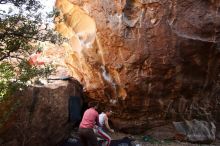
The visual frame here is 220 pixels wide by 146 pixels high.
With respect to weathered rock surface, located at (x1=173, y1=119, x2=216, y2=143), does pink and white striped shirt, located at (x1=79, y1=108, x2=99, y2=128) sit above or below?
above

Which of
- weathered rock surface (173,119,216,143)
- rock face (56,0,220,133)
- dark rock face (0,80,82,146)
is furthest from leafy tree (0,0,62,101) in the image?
weathered rock surface (173,119,216,143)

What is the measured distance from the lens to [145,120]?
451 inches

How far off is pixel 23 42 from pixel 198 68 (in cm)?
540

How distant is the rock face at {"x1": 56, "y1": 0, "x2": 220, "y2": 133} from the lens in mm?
9898

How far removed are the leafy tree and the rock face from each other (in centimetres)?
277

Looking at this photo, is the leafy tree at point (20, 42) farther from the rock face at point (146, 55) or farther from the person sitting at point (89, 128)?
the rock face at point (146, 55)

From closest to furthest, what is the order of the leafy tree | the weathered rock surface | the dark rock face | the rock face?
the leafy tree
the dark rock face
the rock face
the weathered rock surface

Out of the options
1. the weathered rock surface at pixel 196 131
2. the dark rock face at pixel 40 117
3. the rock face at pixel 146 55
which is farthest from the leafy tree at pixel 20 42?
the weathered rock surface at pixel 196 131

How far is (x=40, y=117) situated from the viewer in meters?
9.44

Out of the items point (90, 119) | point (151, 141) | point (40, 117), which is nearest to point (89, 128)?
point (90, 119)

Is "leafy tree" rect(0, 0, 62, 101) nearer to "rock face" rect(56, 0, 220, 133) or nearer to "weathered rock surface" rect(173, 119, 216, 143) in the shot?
"rock face" rect(56, 0, 220, 133)

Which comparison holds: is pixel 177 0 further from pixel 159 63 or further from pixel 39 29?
pixel 39 29

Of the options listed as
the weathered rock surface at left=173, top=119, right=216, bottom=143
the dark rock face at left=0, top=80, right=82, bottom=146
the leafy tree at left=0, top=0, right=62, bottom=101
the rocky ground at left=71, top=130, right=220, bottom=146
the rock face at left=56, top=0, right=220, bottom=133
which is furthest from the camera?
the weathered rock surface at left=173, top=119, right=216, bottom=143

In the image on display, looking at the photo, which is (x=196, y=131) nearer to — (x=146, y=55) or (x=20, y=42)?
(x=146, y=55)
